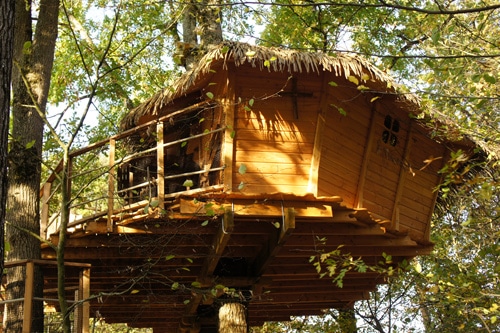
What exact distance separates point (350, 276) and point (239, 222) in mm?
2411

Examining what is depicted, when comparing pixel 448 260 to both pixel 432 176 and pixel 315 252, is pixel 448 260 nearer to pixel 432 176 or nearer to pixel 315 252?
pixel 432 176

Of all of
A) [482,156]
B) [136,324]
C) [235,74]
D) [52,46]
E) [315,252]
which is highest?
[52,46]

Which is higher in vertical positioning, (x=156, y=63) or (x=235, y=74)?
(x=156, y=63)

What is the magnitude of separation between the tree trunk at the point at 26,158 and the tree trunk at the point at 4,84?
367 centimetres

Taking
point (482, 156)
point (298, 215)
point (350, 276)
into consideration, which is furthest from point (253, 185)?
point (482, 156)

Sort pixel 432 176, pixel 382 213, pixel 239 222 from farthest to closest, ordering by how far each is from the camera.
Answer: pixel 432 176 → pixel 382 213 → pixel 239 222

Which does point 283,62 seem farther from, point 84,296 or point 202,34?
point 202,34

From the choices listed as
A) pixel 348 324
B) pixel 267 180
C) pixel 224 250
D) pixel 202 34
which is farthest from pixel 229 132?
pixel 348 324

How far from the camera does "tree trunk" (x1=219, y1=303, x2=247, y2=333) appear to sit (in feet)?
28.0

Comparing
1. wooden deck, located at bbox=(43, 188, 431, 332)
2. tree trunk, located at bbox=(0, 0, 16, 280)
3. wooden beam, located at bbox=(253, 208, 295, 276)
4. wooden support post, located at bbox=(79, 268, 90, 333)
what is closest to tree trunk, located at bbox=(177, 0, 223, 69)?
wooden deck, located at bbox=(43, 188, 431, 332)

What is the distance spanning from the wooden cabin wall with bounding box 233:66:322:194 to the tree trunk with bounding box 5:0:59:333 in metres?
2.12

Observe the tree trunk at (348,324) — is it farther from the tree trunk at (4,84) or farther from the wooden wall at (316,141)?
the tree trunk at (4,84)

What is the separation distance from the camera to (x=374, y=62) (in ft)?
24.5

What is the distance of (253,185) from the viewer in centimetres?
721
